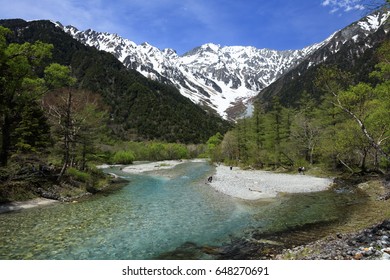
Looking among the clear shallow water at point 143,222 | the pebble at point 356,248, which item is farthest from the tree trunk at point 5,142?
the pebble at point 356,248

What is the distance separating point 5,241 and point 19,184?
11.5 metres

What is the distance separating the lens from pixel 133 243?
50.0 feet

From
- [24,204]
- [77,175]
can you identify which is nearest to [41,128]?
[77,175]

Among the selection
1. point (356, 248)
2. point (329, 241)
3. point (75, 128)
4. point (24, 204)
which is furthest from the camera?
point (75, 128)

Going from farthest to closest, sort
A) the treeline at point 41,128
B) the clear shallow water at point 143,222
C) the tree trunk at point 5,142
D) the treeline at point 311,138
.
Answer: the treeline at point 311,138
the tree trunk at point 5,142
the treeline at point 41,128
the clear shallow water at point 143,222

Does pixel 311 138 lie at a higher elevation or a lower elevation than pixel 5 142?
higher

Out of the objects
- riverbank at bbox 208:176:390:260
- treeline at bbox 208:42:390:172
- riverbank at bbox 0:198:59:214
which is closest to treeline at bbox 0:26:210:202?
riverbank at bbox 0:198:59:214

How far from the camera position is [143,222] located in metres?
19.7

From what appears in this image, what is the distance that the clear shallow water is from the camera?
14273 millimetres

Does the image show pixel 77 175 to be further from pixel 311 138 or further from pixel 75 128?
pixel 311 138

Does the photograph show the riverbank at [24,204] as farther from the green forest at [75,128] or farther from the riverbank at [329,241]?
the riverbank at [329,241]

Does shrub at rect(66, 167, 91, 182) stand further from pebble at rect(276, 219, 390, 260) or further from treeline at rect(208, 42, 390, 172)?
treeline at rect(208, 42, 390, 172)

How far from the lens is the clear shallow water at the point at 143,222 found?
14.3 metres
